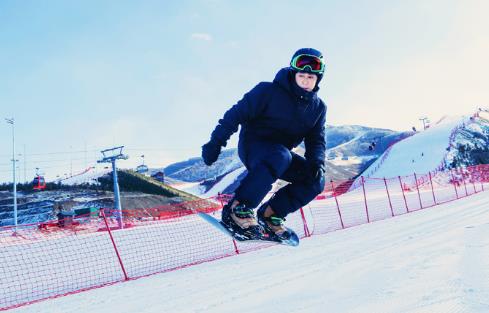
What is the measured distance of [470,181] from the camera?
31750mm

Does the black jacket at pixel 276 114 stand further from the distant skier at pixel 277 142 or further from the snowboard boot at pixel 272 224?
the snowboard boot at pixel 272 224

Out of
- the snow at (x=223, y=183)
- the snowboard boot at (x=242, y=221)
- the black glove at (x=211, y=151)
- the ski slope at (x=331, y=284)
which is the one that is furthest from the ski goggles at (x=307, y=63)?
the snow at (x=223, y=183)

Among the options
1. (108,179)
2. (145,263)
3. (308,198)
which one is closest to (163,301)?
(308,198)

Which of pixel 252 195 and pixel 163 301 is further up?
pixel 252 195

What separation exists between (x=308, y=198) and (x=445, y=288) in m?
1.70

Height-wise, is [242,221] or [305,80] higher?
[305,80]

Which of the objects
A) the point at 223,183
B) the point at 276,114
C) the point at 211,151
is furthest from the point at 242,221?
the point at 223,183

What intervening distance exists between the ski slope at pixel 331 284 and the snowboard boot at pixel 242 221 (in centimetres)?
115

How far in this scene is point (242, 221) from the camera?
332 cm

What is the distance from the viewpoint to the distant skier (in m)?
3.29

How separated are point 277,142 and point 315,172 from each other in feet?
1.53

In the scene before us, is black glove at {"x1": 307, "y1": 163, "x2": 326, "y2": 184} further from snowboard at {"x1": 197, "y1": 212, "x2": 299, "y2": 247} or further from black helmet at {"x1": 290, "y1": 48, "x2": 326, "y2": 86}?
black helmet at {"x1": 290, "y1": 48, "x2": 326, "y2": 86}

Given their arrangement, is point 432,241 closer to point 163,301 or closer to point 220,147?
point 163,301

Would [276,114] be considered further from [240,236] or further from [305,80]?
[240,236]
